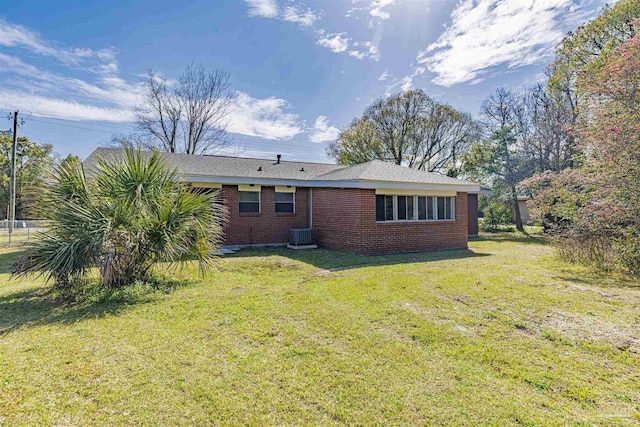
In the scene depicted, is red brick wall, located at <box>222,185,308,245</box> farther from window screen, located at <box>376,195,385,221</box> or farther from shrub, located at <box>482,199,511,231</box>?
shrub, located at <box>482,199,511,231</box>

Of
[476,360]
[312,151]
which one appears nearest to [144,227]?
[476,360]

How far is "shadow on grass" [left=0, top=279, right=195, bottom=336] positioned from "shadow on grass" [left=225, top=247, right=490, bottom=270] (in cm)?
427

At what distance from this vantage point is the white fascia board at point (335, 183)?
10786 millimetres

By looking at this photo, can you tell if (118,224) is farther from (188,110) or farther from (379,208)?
(188,110)

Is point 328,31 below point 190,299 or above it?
above

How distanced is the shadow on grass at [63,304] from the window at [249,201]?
646cm

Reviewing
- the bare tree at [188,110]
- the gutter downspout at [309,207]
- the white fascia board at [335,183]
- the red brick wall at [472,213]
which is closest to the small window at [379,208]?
the white fascia board at [335,183]

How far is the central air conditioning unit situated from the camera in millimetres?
12742

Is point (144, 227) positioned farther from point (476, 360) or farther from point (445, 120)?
point (445, 120)

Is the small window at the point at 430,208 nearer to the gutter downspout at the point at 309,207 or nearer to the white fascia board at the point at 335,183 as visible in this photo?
the white fascia board at the point at 335,183

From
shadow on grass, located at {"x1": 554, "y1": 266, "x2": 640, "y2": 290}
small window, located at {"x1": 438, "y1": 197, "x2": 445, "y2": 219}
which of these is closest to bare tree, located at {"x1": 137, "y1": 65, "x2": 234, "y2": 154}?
small window, located at {"x1": 438, "y1": 197, "x2": 445, "y2": 219}

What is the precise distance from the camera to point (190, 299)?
568 centimetres

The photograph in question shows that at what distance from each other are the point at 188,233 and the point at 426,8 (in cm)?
1187

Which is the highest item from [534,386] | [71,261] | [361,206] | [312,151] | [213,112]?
[213,112]
